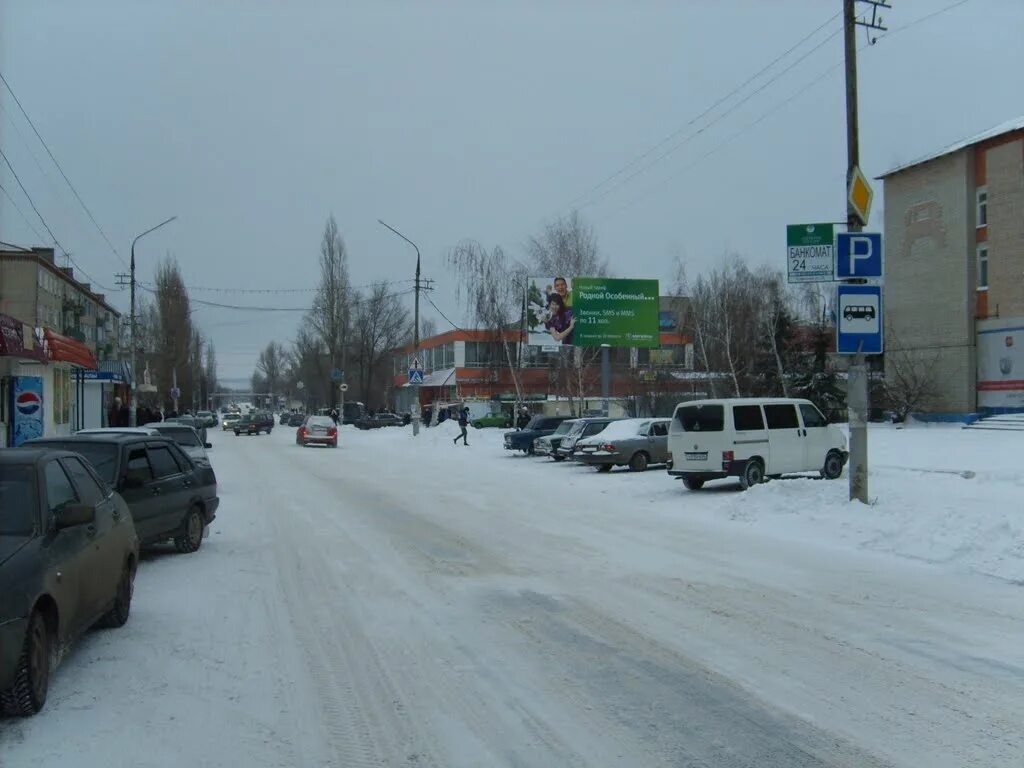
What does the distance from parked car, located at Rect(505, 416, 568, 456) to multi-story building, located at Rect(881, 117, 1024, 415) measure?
18.3 m

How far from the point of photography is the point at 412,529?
13.7 meters

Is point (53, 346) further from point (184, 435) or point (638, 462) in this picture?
point (638, 462)

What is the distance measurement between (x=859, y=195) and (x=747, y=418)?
5574 millimetres

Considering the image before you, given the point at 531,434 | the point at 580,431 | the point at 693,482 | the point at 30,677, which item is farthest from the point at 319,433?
the point at 30,677

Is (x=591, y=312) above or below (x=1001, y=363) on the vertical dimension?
above

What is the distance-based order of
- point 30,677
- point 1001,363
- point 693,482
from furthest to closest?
point 1001,363 → point 693,482 → point 30,677

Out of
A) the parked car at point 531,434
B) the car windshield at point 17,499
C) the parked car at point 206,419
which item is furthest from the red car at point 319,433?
the car windshield at point 17,499

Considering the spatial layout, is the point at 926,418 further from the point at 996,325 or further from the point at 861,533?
the point at 861,533

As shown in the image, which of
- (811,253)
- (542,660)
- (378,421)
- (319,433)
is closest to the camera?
(542,660)

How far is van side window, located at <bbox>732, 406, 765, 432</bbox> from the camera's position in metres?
18.4

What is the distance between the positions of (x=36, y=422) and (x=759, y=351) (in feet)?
120

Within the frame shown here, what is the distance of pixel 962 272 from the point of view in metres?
39.7

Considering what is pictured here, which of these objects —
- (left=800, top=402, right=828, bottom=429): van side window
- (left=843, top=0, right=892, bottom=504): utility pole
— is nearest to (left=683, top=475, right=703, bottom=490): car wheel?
(left=800, top=402, right=828, bottom=429): van side window

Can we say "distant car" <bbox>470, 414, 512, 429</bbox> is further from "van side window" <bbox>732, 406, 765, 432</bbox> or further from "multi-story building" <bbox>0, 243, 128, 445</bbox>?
"van side window" <bbox>732, 406, 765, 432</bbox>
